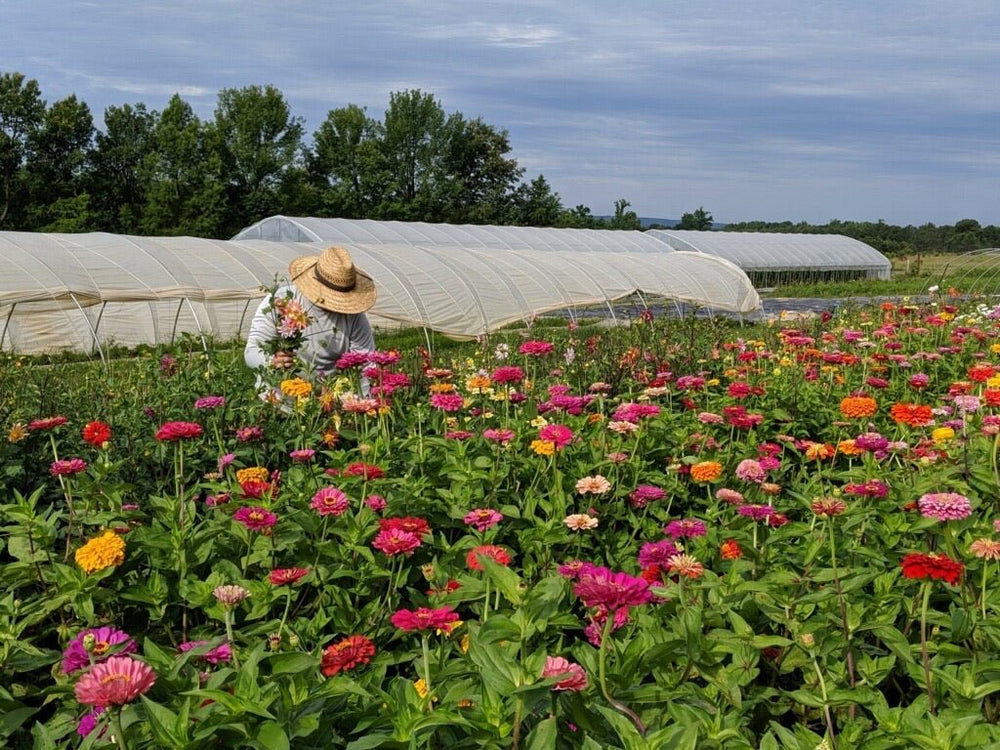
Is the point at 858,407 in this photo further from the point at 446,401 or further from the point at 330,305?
the point at 330,305

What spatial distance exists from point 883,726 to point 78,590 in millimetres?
1672

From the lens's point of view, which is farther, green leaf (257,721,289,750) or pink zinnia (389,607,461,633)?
pink zinnia (389,607,461,633)

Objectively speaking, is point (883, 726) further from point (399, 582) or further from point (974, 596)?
point (399, 582)

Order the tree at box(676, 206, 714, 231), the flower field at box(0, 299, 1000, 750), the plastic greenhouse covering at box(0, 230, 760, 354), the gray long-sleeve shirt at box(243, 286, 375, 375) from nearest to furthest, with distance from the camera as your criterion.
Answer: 1. the flower field at box(0, 299, 1000, 750)
2. the gray long-sleeve shirt at box(243, 286, 375, 375)
3. the plastic greenhouse covering at box(0, 230, 760, 354)
4. the tree at box(676, 206, 714, 231)

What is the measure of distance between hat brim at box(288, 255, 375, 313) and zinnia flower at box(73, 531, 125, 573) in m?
3.05

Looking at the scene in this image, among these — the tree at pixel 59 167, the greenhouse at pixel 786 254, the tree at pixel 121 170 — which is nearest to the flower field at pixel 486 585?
the greenhouse at pixel 786 254

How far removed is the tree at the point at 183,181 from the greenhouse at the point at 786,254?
16413 millimetres

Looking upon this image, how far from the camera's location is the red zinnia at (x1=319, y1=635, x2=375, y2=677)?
1.69m

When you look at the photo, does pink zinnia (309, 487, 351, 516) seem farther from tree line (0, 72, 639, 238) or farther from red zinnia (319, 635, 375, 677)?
tree line (0, 72, 639, 238)

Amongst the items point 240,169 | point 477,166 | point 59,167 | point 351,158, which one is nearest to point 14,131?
point 59,167

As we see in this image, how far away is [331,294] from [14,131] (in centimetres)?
3414

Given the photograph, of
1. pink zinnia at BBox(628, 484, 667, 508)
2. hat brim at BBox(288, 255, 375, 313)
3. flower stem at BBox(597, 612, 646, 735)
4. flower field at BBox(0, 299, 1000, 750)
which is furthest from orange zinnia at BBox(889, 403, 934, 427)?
hat brim at BBox(288, 255, 375, 313)

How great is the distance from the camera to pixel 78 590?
6.66 feet

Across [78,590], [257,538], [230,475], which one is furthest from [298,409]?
[78,590]
